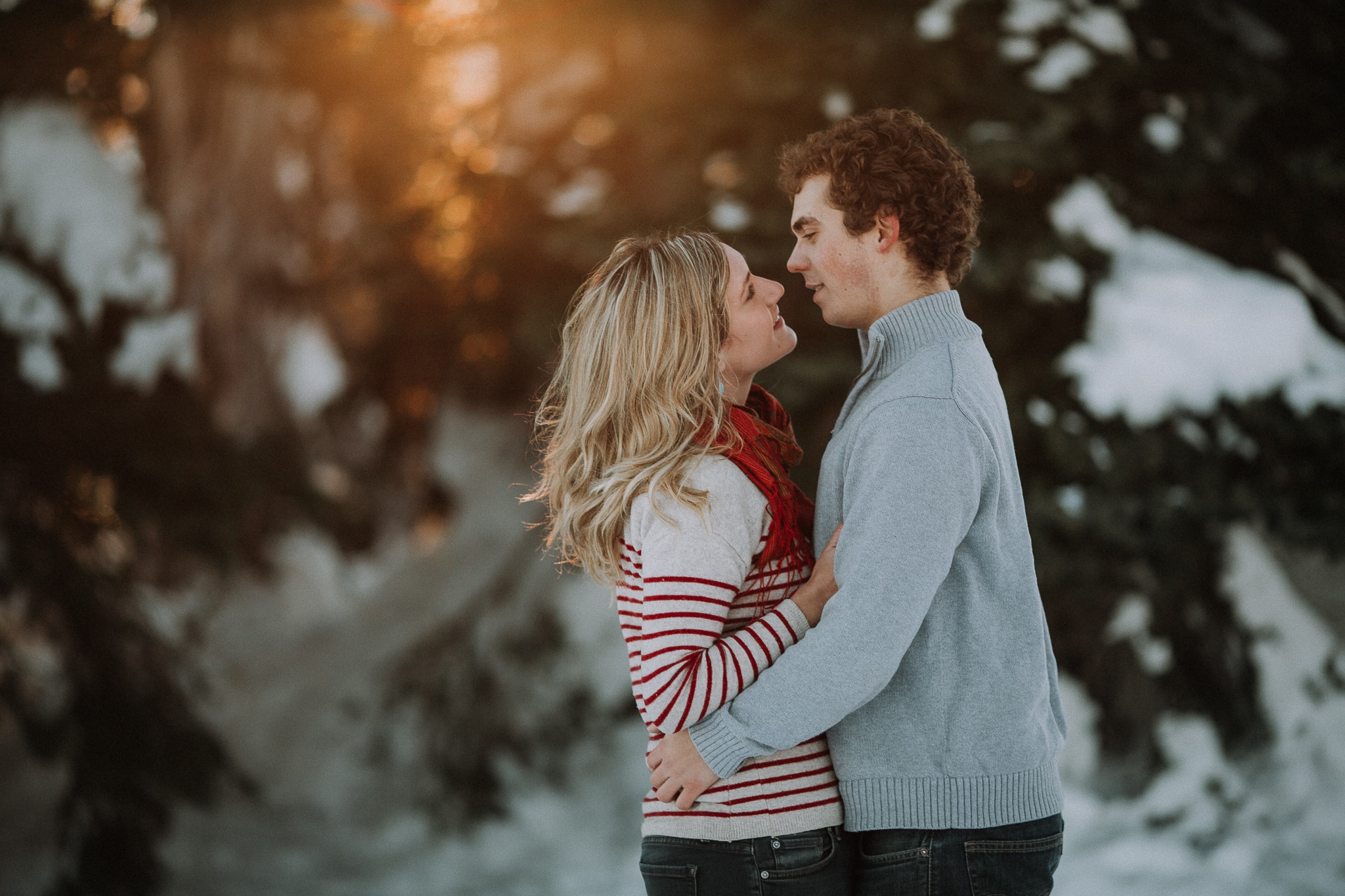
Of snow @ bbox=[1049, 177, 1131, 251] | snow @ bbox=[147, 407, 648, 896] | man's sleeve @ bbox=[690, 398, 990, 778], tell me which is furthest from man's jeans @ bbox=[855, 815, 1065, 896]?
snow @ bbox=[147, 407, 648, 896]

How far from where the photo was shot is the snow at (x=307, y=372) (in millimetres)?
4465

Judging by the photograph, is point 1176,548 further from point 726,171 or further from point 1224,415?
point 726,171

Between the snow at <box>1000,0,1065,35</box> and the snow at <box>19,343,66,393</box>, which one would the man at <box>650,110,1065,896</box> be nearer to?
the snow at <box>1000,0,1065,35</box>

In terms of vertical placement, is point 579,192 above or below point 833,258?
above

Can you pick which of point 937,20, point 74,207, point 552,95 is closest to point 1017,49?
point 937,20

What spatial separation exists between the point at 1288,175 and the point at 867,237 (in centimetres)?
271

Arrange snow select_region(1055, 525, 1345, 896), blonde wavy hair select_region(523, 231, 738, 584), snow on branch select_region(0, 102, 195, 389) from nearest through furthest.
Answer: blonde wavy hair select_region(523, 231, 738, 584) < snow select_region(1055, 525, 1345, 896) < snow on branch select_region(0, 102, 195, 389)

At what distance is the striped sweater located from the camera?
44.2 inches

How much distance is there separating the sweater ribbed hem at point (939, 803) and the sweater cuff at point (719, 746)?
16cm

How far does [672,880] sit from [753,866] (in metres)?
0.10

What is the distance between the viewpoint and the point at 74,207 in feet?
13.8

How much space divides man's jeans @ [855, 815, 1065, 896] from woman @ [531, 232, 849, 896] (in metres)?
0.05

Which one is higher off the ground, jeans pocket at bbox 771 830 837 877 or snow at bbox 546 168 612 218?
snow at bbox 546 168 612 218

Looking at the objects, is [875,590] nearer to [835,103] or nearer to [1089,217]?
[835,103]
